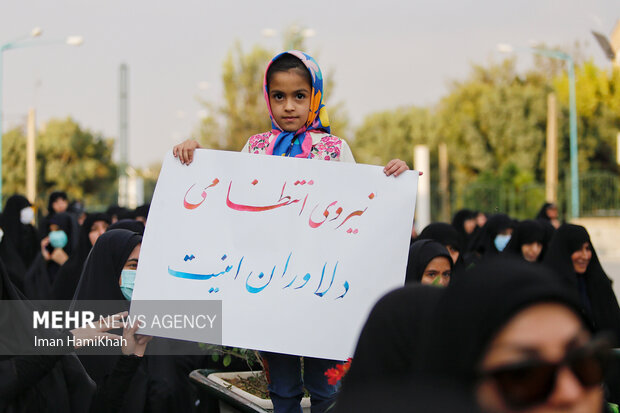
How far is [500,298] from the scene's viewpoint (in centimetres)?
155

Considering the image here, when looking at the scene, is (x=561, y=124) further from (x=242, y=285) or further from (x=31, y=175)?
(x=242, y=285)

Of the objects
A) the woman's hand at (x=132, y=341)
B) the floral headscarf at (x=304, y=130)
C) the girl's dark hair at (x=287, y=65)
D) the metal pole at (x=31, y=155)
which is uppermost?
the metal pole at (x=31, y=155)

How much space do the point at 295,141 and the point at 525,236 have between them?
4.46m

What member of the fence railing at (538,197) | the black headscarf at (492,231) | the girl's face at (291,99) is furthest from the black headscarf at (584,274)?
the fence railing at (538,197)

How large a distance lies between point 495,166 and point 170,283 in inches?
1526

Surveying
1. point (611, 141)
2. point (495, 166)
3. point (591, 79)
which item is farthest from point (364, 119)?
point (591, 79)

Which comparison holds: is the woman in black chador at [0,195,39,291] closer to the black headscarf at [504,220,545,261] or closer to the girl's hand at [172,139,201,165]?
the black headscarf at [504,220,545,261]

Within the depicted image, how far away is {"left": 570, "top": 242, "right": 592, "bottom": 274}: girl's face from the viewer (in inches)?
232

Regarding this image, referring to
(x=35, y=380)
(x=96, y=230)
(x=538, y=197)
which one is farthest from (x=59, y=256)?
(x=538, y=197)

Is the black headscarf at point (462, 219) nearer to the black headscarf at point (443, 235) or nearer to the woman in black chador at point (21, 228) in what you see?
the black headscarf at point (443, 235)

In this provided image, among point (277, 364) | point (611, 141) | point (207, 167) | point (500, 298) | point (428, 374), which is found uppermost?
point (611, 141)

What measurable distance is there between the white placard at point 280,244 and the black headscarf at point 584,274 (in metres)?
2.46

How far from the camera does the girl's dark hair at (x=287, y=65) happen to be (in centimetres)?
381

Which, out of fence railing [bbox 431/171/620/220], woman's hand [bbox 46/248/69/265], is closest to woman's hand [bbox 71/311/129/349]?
woman's hand [bbox 46/248/69/265]
